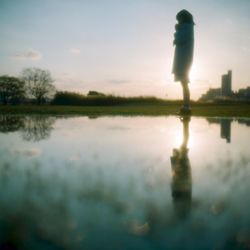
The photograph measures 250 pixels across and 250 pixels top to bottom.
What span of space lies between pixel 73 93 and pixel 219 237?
37.8 metres

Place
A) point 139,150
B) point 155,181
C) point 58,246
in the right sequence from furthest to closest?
point 139,150
point 155,181
point 58,246

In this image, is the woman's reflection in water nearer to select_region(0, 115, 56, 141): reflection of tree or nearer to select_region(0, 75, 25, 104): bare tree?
select_region(0, 115, 56, 141): reflection of tree

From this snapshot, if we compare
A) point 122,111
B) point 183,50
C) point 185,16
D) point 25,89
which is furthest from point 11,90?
point 185,16

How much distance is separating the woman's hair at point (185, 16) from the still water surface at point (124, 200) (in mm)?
8877

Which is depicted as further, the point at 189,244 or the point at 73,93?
the point at 73,93

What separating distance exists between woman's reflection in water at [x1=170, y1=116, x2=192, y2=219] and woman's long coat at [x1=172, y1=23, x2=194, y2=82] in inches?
333

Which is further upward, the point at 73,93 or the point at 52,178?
the point at 73,93

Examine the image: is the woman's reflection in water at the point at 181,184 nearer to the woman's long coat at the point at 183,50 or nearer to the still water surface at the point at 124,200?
the still water surface at the point at 124,200

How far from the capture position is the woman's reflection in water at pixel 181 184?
2201mm

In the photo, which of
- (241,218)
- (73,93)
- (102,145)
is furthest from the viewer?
(73,93)

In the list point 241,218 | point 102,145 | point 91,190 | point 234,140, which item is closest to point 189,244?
point 241,218

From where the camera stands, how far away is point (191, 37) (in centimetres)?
1241

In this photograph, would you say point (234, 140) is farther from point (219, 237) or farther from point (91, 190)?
point (219, 237)

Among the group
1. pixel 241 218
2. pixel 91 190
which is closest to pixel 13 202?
pixel 91 190
